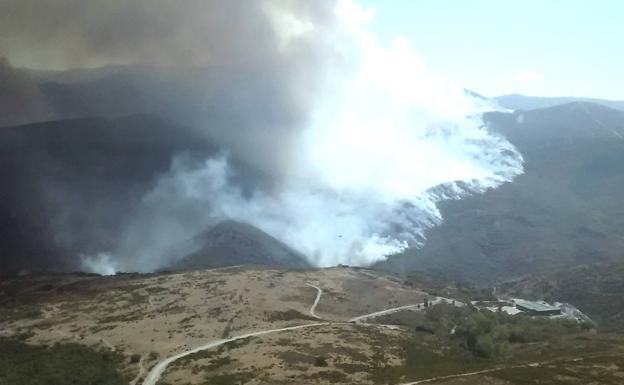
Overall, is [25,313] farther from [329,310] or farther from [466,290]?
[466,290]

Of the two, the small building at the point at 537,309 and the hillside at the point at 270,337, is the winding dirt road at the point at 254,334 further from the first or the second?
the small building at the point at 537,309

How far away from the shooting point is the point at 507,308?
159000 mm

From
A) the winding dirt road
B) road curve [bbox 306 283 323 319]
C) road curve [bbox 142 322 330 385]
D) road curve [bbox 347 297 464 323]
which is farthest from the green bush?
road curve [bbox 347 297 464 323]

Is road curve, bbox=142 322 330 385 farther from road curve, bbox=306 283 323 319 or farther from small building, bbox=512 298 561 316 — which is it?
small building, bbox=512 298 561 316

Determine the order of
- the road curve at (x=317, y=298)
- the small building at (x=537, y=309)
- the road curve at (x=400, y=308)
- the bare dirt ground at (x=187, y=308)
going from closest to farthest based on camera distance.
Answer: the bare dirt ground at (x=187, y=308), the road curve at (x=400, y=308), the road curve at (x=317, y=298), the small building at (x=537, y=309)

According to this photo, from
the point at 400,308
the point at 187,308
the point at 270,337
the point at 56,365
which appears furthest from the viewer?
the point at 400,308

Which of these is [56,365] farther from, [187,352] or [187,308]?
[187,308]

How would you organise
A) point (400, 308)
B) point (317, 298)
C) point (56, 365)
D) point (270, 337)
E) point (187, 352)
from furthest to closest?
1. point (317, 298)
2. point (400, 308)
3. point (270, 337)
4. point (187, 352)
5. point (56, 365)

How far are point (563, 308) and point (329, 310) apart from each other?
7399 centimetres

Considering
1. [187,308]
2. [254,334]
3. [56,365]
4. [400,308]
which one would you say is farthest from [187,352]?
[400,308]

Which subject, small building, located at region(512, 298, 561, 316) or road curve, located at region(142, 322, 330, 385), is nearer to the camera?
road curve, located at region(142, 322, 330, 385)

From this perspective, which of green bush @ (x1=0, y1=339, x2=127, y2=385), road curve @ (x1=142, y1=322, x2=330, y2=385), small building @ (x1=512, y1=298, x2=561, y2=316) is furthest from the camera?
small building @ (x1=512, y1=298, x2=561, y2=316)

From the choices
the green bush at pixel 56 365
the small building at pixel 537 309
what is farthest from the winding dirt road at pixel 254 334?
the small building at pixel 537 309

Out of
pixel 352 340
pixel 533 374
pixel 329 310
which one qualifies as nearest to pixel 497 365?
pixel 533 374
